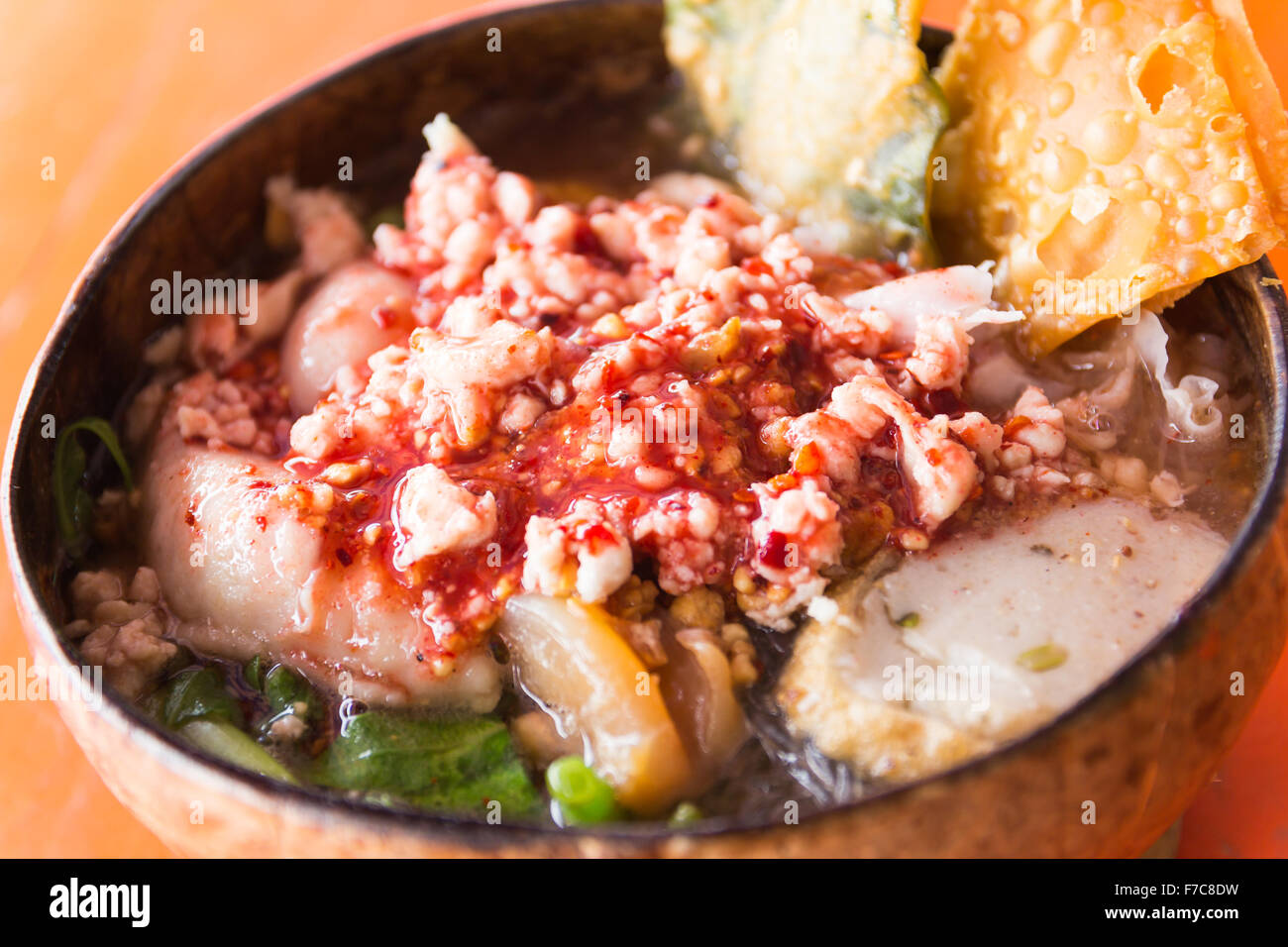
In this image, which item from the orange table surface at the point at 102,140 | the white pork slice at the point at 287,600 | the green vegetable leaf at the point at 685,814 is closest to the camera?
the green vegetable leaf at the point at 685,814

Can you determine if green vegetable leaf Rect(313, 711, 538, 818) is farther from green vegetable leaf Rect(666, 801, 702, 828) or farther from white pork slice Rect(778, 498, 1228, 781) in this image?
white pork slice Rect(778, 498, 1228, 781)

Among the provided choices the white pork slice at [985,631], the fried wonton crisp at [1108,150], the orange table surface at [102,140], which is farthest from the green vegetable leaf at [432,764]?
the fried wonton crisp at [1108,150]

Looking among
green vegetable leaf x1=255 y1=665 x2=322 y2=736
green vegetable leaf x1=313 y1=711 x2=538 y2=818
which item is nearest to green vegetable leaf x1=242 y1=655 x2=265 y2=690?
green vegetable leaf x1=255 y1=665 x2=322 y2=736

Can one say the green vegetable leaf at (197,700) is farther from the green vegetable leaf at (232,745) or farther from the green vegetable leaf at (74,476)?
the green vegetable leaf at (74,476)

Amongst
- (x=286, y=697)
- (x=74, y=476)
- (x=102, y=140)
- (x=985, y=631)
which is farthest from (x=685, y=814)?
(x=102, y=140)

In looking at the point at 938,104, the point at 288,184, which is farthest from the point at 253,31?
the point at 938,104

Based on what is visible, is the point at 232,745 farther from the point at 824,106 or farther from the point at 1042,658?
the point at 824,106
